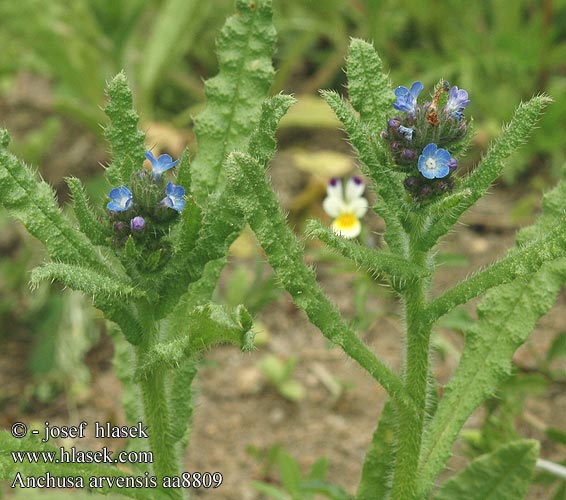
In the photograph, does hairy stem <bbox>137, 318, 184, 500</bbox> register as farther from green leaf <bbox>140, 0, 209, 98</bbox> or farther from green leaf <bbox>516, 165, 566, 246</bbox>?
green leaf <bbox>140, 0, 209, 98</bbox>

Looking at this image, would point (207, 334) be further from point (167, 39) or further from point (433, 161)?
point (167, 39)

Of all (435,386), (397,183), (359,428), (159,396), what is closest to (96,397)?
(359,428)

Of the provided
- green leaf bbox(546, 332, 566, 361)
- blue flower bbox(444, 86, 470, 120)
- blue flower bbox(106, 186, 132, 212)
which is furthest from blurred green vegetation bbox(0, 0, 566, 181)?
blue flower bbox(106, 186, 132, 212)

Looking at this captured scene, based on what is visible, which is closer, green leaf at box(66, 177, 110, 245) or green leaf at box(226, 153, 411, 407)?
green leaf at box(226, 153, 411, 407)

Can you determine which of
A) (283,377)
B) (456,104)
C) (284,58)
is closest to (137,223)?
(456,104)

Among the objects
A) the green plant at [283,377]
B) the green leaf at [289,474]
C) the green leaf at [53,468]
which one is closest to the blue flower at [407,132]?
the green leaf at [53,468]
